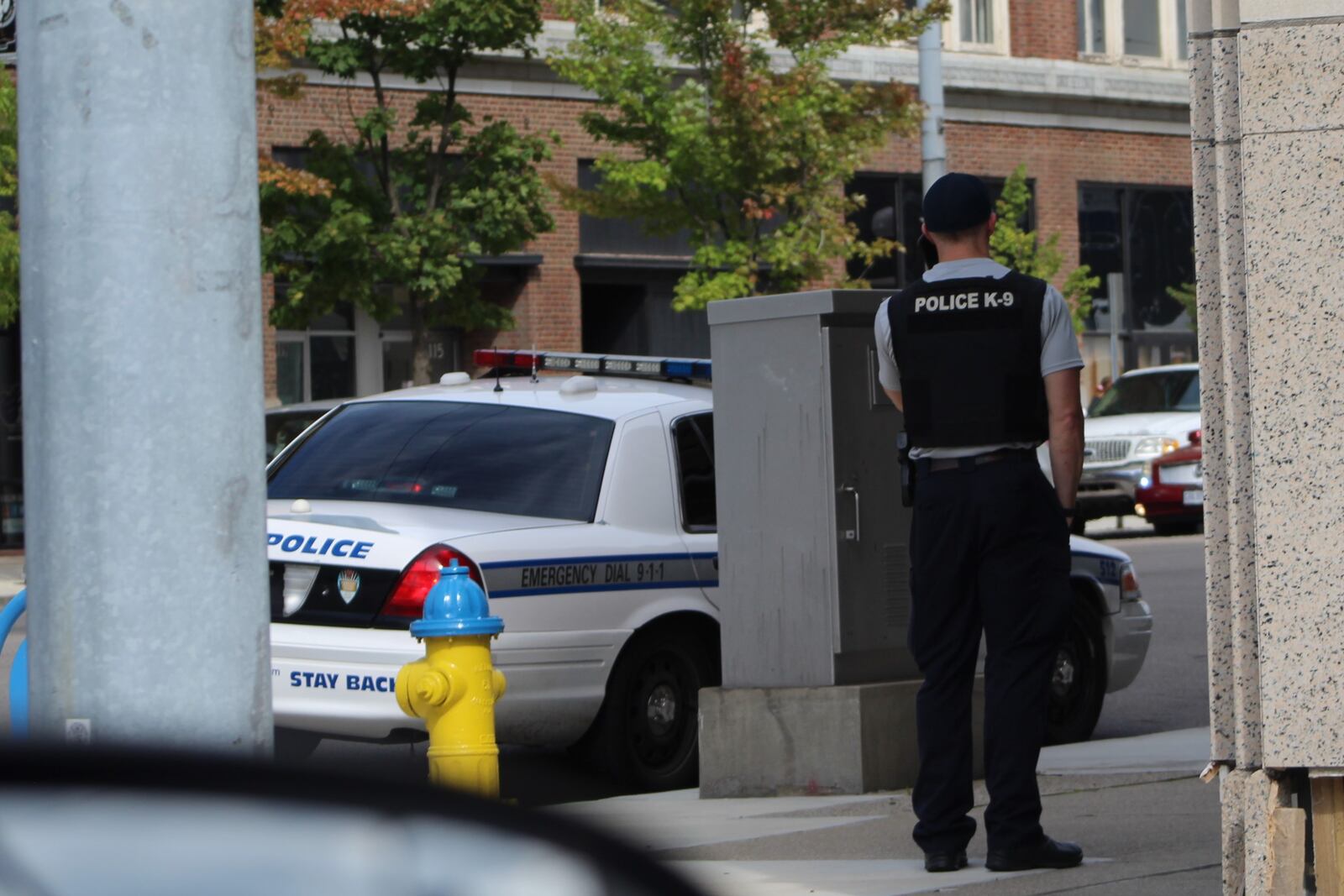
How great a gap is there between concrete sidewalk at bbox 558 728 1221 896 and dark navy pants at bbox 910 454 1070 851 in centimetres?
20

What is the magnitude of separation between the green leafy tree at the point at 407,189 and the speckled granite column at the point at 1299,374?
17971mm

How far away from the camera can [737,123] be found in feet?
79.2

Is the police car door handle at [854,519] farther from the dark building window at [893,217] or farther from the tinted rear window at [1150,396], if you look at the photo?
the dark building window at [893,217]

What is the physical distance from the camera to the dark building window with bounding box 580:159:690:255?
28859 mm

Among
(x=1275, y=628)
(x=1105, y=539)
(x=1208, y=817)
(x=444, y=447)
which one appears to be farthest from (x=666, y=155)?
(x=1275, y=628)

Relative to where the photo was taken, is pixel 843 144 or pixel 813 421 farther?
pixel 843 144

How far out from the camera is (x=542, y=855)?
124 cm

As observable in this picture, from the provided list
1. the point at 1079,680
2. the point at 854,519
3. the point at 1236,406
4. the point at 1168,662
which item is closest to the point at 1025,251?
the point at 1168,662

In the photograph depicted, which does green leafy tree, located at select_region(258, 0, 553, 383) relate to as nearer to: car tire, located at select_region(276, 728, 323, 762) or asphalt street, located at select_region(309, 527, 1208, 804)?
asphalt street, located at select_region(309, 527, 1208, 804)

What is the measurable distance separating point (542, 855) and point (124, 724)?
2.51 metres

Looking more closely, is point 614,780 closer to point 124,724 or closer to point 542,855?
point 124,724

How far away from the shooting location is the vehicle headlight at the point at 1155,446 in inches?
928

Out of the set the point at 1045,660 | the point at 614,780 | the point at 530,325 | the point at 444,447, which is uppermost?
the point at 530,325

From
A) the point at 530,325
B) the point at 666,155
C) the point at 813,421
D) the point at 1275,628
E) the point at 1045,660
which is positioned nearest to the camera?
the point at 1275,628
